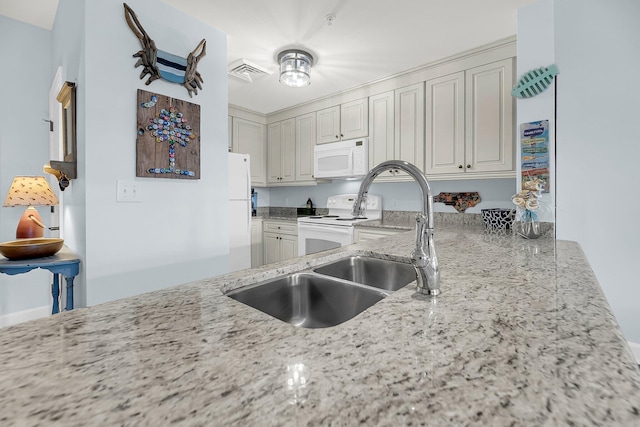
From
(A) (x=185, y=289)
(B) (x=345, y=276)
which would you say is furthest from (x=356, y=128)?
(A) (x=185, y=289)

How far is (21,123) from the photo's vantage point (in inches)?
98.1

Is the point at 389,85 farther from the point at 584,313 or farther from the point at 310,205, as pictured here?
the point at 584,313

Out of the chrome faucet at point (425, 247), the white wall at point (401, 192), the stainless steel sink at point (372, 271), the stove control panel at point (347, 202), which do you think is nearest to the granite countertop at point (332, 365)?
the chrome faucet at point (425, 247)

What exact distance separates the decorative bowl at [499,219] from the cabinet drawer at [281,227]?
219 cm

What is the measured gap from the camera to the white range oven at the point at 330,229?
314 centimetres

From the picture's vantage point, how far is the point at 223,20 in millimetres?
2164

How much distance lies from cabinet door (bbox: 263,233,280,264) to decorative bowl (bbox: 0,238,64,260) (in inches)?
93.4

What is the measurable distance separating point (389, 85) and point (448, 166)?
3.60 feet

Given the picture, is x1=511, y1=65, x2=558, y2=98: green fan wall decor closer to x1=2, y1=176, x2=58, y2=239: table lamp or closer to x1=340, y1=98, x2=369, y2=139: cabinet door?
x1=340, y1=98, x2=369, y2=139: cabinet door

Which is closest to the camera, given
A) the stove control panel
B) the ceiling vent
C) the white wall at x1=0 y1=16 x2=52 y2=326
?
the white wall at x1=0 y1=16 x2=52 y2=326

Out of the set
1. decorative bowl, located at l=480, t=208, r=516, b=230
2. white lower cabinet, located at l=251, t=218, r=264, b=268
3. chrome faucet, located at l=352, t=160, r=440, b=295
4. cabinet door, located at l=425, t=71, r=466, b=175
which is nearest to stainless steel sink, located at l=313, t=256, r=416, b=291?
chrome faucet, located at l=352, t=160, r=440, b=295

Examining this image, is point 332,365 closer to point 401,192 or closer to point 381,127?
point 381,127

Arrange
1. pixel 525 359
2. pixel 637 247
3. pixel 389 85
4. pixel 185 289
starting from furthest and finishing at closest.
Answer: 1. pixel 389 85
2. pixel 637 247
3. pixel 185 289
4. pixel 525 359

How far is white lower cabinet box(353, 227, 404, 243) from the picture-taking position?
→ 2885mm
